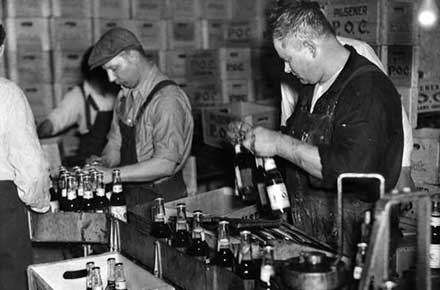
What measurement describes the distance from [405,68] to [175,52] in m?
2.81

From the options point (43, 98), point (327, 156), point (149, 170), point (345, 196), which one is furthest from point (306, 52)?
point (43, 98)

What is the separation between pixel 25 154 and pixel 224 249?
1218 millimetres

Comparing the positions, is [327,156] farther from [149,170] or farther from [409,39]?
[409,39]

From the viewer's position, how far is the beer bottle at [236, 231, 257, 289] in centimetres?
258

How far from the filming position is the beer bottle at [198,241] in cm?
290

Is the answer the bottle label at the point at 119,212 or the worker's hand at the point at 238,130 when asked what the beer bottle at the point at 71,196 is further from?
the worker's hand at the point at 238,130

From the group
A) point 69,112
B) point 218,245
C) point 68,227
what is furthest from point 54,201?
point 69,112

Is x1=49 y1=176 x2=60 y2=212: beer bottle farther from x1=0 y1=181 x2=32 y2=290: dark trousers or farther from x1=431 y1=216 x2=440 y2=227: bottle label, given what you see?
x1=431 y1=216 x2=440 y2=227: bottle label

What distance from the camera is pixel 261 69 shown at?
23.9 ft

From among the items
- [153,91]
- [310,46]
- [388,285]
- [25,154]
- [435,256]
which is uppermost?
[310,46]

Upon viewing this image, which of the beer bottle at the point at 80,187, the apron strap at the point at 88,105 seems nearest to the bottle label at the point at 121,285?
the beer bottle at the point at 80,187

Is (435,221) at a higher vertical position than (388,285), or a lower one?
lower

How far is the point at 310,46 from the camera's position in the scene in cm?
290

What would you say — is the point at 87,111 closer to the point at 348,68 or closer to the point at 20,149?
the point at 20,149
